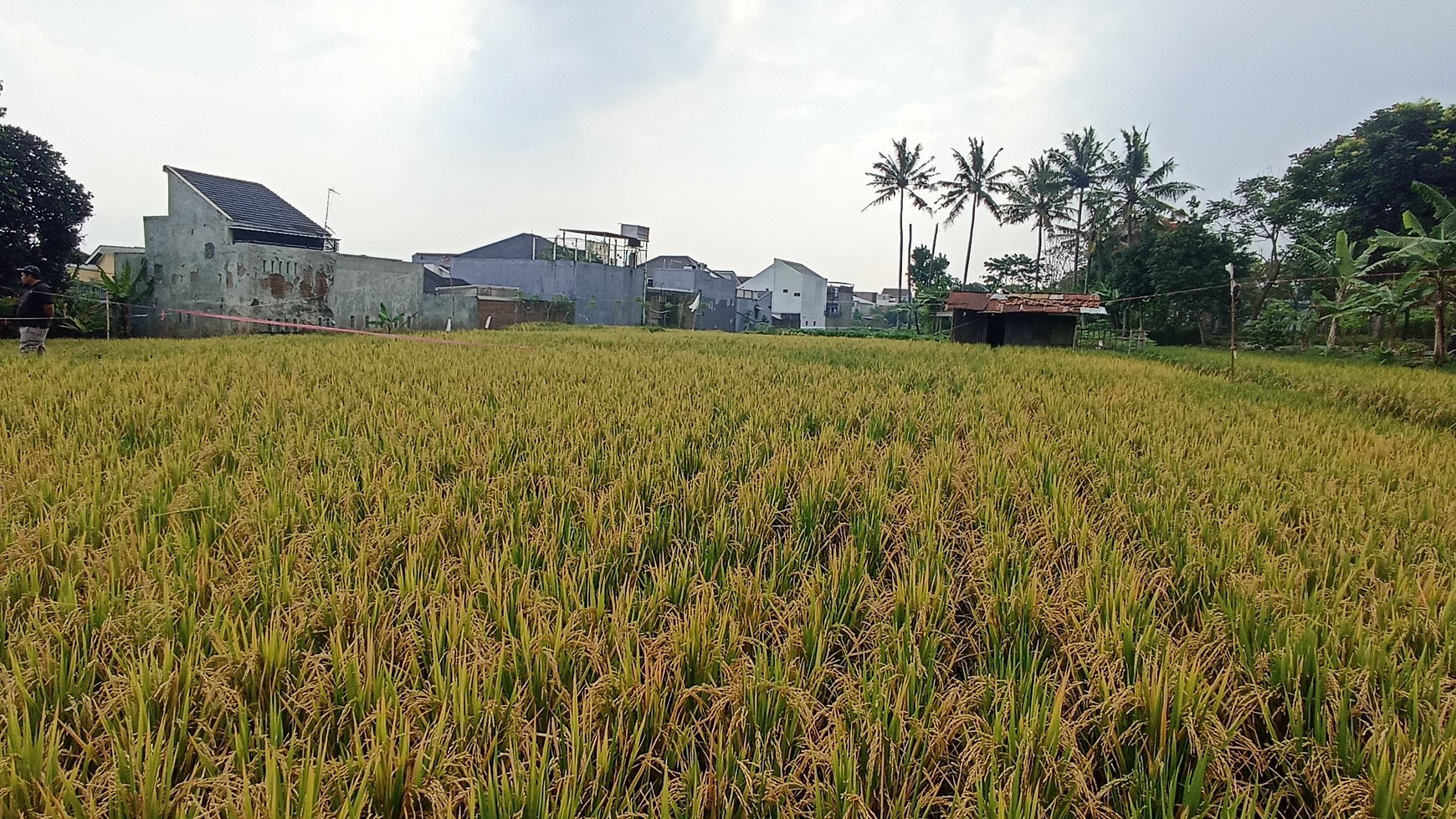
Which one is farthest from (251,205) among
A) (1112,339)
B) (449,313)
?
(1112,339)

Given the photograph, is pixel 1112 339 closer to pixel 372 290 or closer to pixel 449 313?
pixel 449 313

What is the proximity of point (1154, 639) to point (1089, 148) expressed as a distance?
32.5 meters

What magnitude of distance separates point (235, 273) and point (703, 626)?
58.7 ft

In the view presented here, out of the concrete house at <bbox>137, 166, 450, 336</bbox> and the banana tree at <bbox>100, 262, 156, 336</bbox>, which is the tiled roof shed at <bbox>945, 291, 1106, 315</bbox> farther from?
the banana tree at <bbox>100, 262, 156, 336</bbox>

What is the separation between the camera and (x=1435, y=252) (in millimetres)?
8742

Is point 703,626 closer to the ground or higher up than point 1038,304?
closer to the ground

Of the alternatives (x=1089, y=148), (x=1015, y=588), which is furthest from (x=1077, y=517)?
(x=1089, y=148)

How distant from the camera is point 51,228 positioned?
13.8 meters

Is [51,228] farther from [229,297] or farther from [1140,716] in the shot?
[1140,716]

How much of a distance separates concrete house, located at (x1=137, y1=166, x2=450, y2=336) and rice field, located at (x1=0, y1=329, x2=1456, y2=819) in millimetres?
13644

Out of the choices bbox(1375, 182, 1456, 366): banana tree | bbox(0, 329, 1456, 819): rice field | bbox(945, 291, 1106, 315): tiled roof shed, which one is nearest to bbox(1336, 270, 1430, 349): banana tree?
bbox(1375, 182, 1456, 366): banana tree

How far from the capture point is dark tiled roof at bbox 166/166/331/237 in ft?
53.1

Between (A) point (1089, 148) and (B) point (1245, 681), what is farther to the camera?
(A) point (1089, 148)

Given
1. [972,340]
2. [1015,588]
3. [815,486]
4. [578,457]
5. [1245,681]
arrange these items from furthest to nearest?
[972,340] < [578,457] < [815,486] < [1015,588] < [1245,681]
